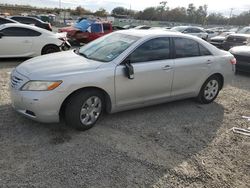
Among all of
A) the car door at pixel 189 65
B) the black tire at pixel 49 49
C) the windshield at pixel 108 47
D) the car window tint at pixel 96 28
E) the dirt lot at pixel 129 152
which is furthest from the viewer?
the car window tint at pixel 96 28

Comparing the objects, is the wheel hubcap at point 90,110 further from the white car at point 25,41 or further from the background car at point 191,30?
the background car at point 191,30

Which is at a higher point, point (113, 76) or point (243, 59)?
point (113, 76)

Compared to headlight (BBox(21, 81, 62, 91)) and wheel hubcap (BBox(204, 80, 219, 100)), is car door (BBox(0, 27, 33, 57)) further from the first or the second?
wheel hubcap (BBox(204, 80, 219, 100))

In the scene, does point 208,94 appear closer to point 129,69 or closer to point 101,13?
point 129,69

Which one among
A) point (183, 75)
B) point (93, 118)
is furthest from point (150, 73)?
point (93, 118)

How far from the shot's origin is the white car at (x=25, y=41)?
307 inches

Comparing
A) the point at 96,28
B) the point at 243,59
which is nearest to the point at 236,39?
the point at 243,59

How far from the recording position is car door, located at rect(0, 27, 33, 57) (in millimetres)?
7762

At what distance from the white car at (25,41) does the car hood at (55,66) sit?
4.64 m

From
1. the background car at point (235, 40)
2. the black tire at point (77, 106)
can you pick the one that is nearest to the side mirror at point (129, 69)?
the black tire at point (77, 106)

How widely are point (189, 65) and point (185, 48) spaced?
347mm

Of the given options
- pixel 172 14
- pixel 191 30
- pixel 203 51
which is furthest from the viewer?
pixel 172 14

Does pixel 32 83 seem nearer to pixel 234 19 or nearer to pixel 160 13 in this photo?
pixel 160 13

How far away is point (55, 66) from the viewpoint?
352 centimetres
